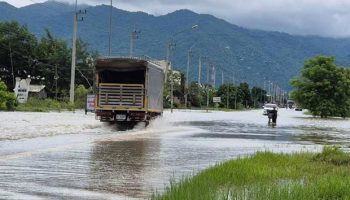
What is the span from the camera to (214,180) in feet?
33.8

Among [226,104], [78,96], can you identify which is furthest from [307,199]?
[226,104]

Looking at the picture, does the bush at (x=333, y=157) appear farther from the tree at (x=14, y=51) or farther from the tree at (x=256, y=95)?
the tree at (x=256, y=95)

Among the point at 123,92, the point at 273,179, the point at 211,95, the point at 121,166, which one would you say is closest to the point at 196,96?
the point at 211,95

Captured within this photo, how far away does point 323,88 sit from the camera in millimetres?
87750

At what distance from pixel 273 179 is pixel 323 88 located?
78.8 metres

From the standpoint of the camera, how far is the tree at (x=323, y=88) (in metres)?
87.1

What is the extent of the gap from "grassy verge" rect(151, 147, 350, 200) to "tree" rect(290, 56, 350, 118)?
72.1 metres

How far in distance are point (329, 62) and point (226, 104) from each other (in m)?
56.3

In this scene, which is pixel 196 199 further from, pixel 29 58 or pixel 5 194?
pixel 29 58

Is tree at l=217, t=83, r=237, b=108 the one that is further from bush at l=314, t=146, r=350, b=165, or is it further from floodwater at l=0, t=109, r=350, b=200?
bush at l=314, t=146, r=350, b=165

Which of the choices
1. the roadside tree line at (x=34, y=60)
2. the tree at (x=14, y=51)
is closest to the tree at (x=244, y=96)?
the roadside tree line at (x=34, y=60)

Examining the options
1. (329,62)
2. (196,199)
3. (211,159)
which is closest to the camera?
(196,199)

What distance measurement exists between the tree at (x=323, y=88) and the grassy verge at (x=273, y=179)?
7214cm

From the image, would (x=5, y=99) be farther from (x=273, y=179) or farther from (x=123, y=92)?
(x=273, y=179)
